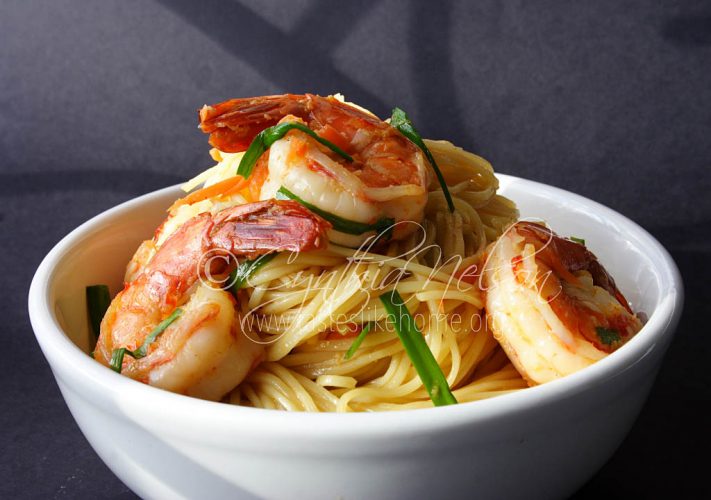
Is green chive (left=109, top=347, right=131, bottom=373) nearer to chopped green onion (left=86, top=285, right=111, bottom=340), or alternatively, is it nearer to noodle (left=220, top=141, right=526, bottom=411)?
noodle (left=220, top=141, right=526, bottom=411)

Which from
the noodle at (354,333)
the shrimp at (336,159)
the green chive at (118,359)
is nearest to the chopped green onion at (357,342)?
the noodle at (354,333)

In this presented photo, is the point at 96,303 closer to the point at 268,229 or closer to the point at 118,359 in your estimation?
the point at 118,359

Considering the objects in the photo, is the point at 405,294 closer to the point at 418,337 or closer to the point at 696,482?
the point at 418,337

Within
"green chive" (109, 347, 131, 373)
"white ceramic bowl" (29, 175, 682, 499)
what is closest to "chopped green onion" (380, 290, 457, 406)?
"white ceramic bowl" (29, 175, 682, 499)

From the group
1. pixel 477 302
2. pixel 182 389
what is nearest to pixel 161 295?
pixel 182 389

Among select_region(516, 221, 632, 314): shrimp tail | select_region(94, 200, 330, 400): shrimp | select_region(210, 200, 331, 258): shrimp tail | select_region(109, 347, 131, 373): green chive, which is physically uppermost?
select_region(516, 221, 632, 314): shrimp tail

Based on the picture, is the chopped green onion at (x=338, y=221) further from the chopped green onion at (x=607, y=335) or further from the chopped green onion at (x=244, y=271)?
the chopped green onion at (x=607, y=335)
